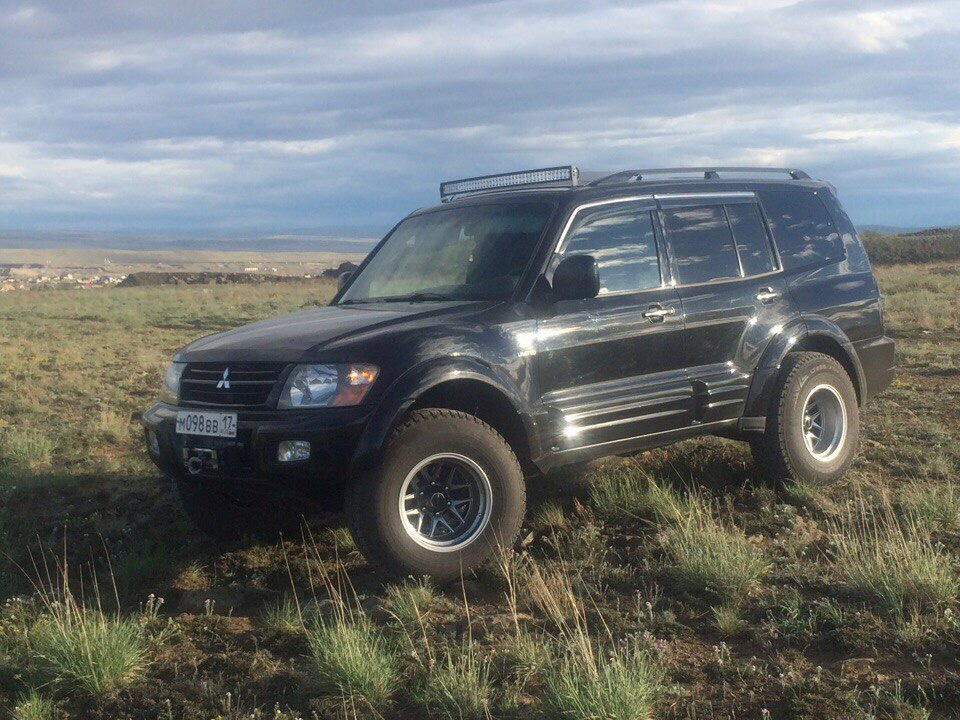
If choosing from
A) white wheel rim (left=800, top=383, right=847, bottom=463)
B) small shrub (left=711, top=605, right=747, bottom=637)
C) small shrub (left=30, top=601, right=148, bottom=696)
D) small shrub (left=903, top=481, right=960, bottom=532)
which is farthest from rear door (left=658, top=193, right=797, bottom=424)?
small shrub (left=30, top=601, right=148, bottom=696)

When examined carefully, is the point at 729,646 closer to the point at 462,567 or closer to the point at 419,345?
the point at 462,567

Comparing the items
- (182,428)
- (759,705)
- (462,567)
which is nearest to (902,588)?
(759,705)

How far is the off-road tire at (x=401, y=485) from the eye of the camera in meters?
4.80

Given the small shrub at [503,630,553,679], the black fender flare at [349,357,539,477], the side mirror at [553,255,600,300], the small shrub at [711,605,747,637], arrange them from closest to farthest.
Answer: the small shrub at [503,630,553,679] < the small shrub at [711,605,747,637] < the black fender flare at [349,357,539,477] < the side mirror at [553,255,600,300]

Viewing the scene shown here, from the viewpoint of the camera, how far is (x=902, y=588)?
4520mm

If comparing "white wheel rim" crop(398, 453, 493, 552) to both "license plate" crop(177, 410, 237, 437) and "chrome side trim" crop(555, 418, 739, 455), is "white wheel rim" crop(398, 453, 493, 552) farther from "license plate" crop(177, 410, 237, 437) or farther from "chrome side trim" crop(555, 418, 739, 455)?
"license plate" crop(177, 410, 237, 437)

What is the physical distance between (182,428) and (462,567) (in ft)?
5.20

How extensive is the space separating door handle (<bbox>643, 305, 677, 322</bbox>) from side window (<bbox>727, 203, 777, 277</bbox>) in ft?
2.83

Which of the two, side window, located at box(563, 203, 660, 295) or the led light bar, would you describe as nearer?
side window, located at box(563, 203, 660, 295)

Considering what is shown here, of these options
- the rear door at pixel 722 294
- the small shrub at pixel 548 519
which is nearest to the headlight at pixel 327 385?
the small shrub at pixel 548 519

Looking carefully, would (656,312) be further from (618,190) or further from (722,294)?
(618,190)

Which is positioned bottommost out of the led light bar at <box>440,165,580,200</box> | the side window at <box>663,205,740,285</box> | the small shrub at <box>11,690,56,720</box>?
the small shrub at <box>11,690,56,720</box>

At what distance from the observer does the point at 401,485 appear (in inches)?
191

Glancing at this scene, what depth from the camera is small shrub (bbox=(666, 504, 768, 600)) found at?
15.8 feet
